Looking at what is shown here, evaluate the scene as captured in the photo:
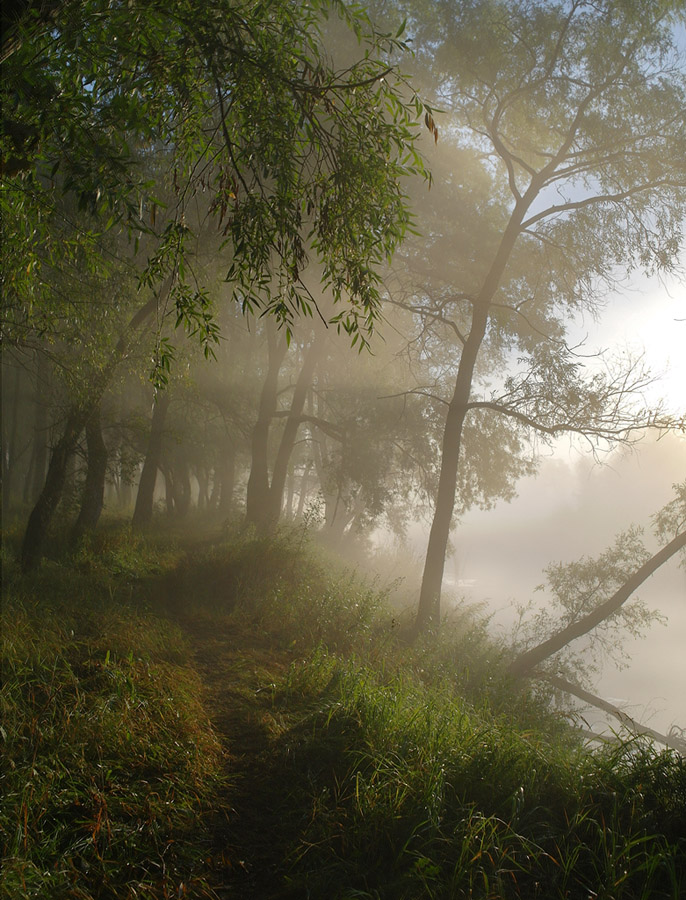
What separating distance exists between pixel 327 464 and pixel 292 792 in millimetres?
14566

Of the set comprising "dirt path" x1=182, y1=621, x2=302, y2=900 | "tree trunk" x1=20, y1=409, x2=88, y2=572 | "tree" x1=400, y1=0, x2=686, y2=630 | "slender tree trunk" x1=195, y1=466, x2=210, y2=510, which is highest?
"tree" x1=400, y1=0, x2=686, y2=630

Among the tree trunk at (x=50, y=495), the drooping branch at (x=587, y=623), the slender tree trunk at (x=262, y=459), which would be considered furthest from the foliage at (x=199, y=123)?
the slender tree trunk at (x=262, y=459)

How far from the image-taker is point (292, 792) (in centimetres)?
398

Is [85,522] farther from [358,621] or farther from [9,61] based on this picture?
[9,61]

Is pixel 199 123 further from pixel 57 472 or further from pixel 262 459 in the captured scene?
pixel 262 459

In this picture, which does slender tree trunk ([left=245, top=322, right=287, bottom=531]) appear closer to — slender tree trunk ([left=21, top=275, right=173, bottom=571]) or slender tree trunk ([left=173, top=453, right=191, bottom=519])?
slender tree trunk ([left=21, top=275, right=173, bottom=571])

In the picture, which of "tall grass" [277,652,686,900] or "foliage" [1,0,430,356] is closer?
"tall grass" [277,652,686,900]

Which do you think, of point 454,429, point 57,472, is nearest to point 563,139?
point 454,429

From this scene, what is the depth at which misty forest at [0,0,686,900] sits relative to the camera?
335cm

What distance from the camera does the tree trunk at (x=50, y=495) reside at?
10.7 metres

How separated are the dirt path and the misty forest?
2 centimetres

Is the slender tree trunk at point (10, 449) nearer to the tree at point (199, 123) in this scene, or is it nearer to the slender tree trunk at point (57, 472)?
the slender tree trunk at point (57, 472)

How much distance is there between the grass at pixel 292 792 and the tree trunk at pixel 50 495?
4.61m

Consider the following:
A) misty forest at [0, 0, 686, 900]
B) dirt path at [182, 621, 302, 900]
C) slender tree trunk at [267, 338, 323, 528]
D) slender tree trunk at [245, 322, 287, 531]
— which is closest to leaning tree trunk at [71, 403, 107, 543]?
misty forest at [0, 0, 686, 900]
